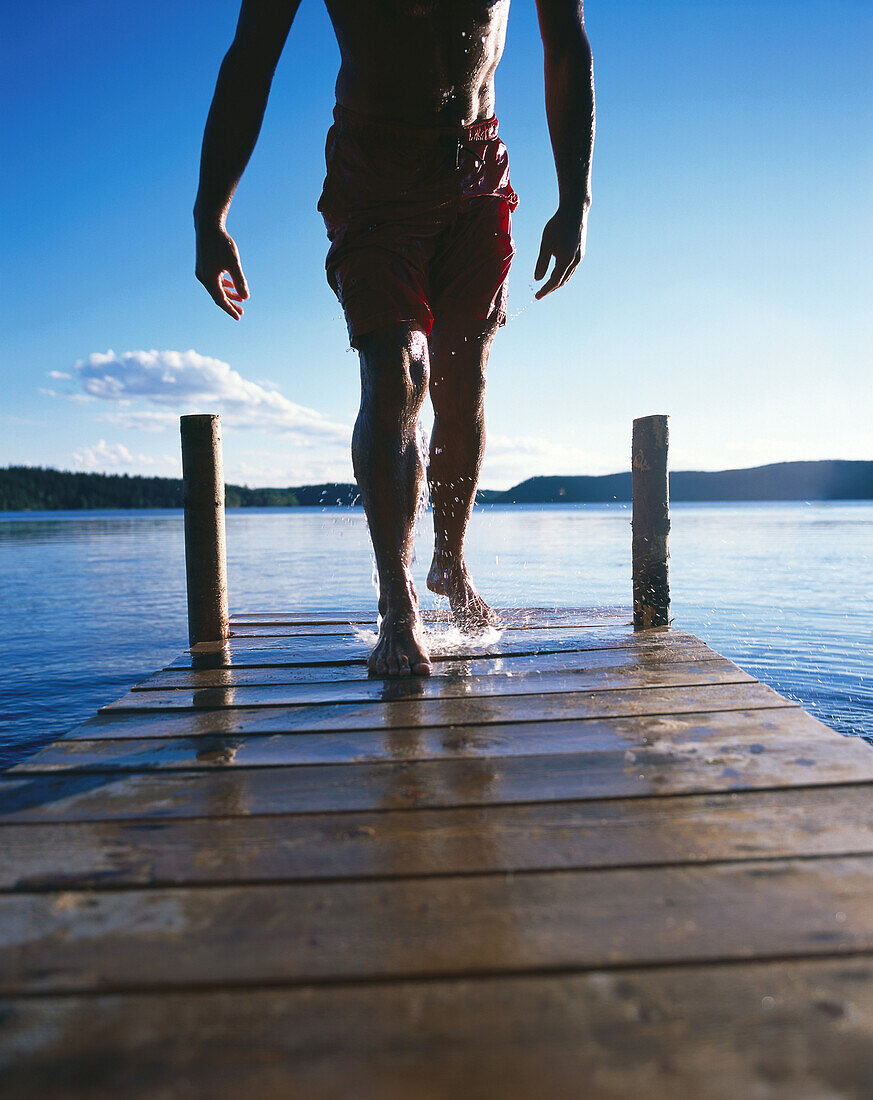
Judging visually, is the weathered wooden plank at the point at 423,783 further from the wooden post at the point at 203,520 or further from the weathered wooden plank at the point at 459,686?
the wooden post at the point at 203,520

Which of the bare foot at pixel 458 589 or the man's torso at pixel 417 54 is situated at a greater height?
the man's torso at pixel 417 54

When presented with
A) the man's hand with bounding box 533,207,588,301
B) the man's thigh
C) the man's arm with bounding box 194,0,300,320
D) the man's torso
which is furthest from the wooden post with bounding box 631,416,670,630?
the man's arm with bounding box 194,0,300,320

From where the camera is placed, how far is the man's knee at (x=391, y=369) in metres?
2.40

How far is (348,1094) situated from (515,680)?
155cm

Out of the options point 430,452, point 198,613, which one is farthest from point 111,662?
point 430,452

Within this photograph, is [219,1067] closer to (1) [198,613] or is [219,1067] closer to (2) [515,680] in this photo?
(2) [515,680]

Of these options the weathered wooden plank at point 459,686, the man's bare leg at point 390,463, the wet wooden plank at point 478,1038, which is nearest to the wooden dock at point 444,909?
the wet wooden plank at point 478,1038

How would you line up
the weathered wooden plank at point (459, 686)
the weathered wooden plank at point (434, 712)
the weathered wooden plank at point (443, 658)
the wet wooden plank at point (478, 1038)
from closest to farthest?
the wet wooden plank at point (478, 1038) → the weathered wooden plank at point (434, 712) → the weathered wooden plank at point (459, 686) → the weathered wooden plank at point (443, 658)

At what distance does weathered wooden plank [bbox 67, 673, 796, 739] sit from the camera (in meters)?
1.75

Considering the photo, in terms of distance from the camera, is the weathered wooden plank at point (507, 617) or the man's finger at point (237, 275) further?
the weathered wooden plank at point (507, 617)

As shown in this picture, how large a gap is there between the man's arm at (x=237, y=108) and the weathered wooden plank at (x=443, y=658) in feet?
4.80

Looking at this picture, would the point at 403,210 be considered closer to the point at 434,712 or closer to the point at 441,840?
the point at 434,712

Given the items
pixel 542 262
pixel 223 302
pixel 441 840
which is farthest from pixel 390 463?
pixel 441 840

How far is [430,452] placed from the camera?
121 inches
